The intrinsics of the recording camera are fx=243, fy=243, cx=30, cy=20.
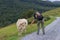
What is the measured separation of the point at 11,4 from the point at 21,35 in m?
61.0

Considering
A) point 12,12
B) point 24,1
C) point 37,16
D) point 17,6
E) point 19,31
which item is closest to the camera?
point 37,16

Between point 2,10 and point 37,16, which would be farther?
point 2,10

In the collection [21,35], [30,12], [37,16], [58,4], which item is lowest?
[58,4]

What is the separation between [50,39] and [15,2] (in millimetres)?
65044

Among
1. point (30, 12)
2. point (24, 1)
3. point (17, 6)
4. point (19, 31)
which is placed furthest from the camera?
point (24, 1)

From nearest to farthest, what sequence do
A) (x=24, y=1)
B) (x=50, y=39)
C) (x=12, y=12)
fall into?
(x=50, y=39) < (x=12, y=12) < (x=24, y=1)

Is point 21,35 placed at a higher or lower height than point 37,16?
lower

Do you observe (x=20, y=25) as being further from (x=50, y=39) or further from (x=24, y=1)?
(x=24, y=1)

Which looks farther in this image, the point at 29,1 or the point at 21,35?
the point at 29,1

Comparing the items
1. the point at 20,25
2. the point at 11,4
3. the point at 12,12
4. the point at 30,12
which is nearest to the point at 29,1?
the point at 11,4

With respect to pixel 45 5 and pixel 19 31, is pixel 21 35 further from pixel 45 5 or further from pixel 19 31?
pixel 45 5

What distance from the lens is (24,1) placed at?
8312 cm

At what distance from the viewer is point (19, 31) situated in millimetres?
19312

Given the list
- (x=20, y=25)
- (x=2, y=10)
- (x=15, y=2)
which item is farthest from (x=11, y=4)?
(x=20, y=25)
